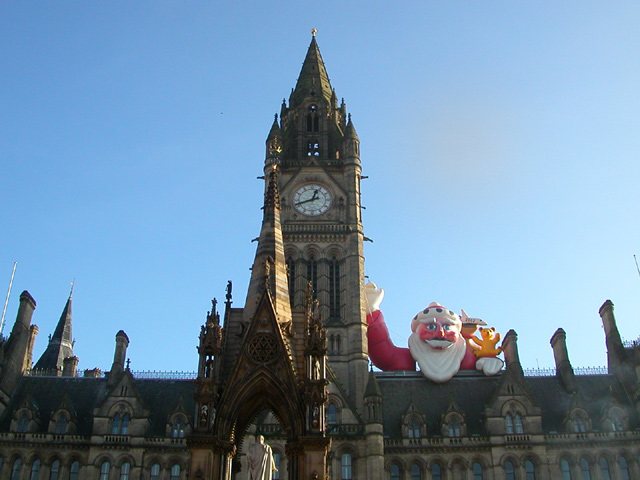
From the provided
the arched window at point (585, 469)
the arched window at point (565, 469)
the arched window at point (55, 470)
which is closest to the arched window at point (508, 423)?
the arched window at point (565, 469)

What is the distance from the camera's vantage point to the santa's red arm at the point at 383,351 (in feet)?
176

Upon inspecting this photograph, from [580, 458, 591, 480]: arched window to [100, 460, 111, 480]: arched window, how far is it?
1103 inches

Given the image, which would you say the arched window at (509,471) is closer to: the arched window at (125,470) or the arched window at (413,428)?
the arched window at (413,428)

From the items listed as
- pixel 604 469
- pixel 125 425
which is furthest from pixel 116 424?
pixel 604 469

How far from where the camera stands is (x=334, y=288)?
55594 millimetres

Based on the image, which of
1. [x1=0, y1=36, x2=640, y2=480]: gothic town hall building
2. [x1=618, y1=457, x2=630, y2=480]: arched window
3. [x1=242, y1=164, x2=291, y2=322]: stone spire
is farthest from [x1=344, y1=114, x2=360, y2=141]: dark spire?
[x1=242, y1=164, x2=291, y2=322]: stone spire

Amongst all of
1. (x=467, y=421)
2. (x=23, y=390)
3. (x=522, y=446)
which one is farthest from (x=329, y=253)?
(x=23, y=390)

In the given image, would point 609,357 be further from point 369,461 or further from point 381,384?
point 369,461

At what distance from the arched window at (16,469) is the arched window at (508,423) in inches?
1145

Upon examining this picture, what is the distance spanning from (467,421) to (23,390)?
94.9 feet

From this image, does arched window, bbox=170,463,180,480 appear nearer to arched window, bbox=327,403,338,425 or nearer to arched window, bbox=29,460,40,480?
arched window, bbox=29,460,40,480

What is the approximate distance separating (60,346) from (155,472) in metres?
26.7

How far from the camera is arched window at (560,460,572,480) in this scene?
45153mm

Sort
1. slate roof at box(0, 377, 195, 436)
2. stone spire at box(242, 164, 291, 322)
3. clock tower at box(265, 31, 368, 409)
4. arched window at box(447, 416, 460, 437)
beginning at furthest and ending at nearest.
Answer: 1. clock tower at box(265, 31, 368, 409)
2. slate roof at box(0, 377, 195, 436)
3. arched window at box(447, 416, 460, 437)
4. stone spire at box(242, 164, 291, 322)
